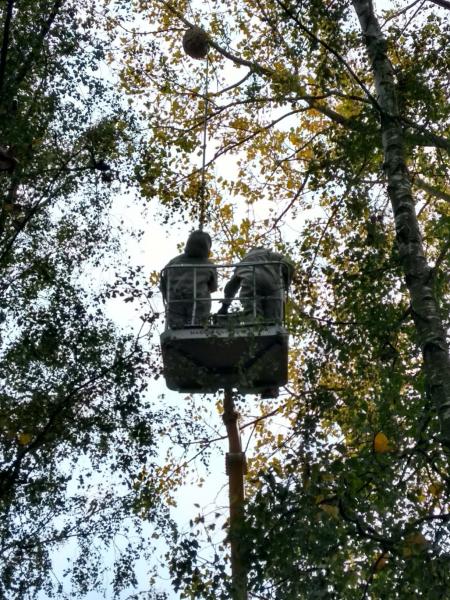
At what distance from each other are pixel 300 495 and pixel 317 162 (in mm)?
4808

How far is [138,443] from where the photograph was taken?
1091 cm

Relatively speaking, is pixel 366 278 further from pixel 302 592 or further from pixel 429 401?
pixel 302 592

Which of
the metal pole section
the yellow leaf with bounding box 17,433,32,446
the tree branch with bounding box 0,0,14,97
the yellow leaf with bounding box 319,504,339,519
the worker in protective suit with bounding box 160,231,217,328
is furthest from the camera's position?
the yellow leaf with bounding box 17,433,32,446

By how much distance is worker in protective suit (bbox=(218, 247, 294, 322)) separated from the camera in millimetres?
9727

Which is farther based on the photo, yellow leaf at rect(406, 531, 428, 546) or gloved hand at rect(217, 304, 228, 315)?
gloved hand at rect(217, 304, 228, 315)

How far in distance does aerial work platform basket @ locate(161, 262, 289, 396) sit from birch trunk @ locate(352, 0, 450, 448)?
1.52 meters

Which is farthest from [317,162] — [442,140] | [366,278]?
[366,278]

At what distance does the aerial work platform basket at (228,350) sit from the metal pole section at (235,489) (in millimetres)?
425

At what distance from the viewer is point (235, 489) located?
1173 centimetres

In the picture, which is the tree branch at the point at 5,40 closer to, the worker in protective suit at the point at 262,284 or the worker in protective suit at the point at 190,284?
the worker in protective suit at the point at 190,284

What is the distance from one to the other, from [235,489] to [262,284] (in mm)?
3015

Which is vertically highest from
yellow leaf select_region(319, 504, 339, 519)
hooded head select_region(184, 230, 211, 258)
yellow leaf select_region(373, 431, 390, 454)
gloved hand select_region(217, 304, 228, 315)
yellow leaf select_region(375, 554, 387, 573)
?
hooded head select_region(184, 230, 211, 258)

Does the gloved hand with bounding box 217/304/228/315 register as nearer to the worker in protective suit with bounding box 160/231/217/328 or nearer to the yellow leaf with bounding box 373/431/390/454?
the worker in protective suit with bounding box 160/231/217/328

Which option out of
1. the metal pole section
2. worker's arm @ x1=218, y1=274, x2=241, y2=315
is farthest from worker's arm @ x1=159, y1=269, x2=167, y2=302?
the metal pole section
